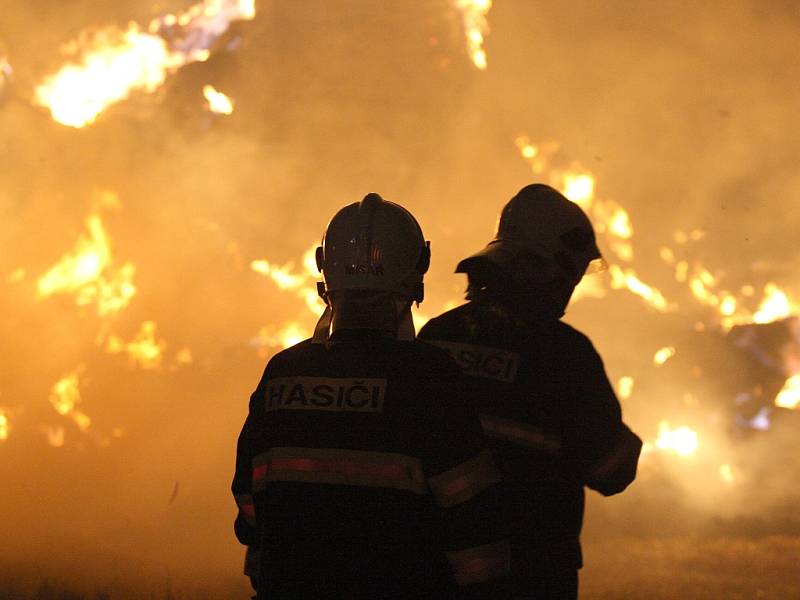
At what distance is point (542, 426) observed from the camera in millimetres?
3688

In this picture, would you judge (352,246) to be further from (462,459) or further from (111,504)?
(111,504)

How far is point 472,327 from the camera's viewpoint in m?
3.89


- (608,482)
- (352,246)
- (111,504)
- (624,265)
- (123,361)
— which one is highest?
(624,265)

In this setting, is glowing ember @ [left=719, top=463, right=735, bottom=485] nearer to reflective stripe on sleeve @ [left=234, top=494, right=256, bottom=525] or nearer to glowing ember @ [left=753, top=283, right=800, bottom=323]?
glowing ember @ [left=753, top=283, right=800, bottom=323]

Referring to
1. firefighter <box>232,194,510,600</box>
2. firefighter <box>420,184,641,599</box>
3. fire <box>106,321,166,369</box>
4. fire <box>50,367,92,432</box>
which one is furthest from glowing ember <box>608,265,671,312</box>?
firefighter <box>232,194,510,600</box>

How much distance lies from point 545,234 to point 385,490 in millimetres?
1881

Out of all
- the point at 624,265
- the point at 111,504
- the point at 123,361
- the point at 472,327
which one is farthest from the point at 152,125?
the point at 472,327

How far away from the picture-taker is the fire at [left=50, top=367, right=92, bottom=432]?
14.7 m

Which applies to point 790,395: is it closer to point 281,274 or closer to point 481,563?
point 281,274

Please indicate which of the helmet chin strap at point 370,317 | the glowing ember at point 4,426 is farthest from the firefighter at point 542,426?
the glowing ember at point 4,426

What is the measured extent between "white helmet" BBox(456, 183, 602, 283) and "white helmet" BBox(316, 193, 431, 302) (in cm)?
85

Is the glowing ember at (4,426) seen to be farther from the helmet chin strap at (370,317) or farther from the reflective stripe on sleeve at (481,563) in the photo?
the reflective stripe on sleeve at (481,563)

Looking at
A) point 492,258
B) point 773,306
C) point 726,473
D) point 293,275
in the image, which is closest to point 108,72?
point 293,275

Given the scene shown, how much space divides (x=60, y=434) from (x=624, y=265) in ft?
29.9
